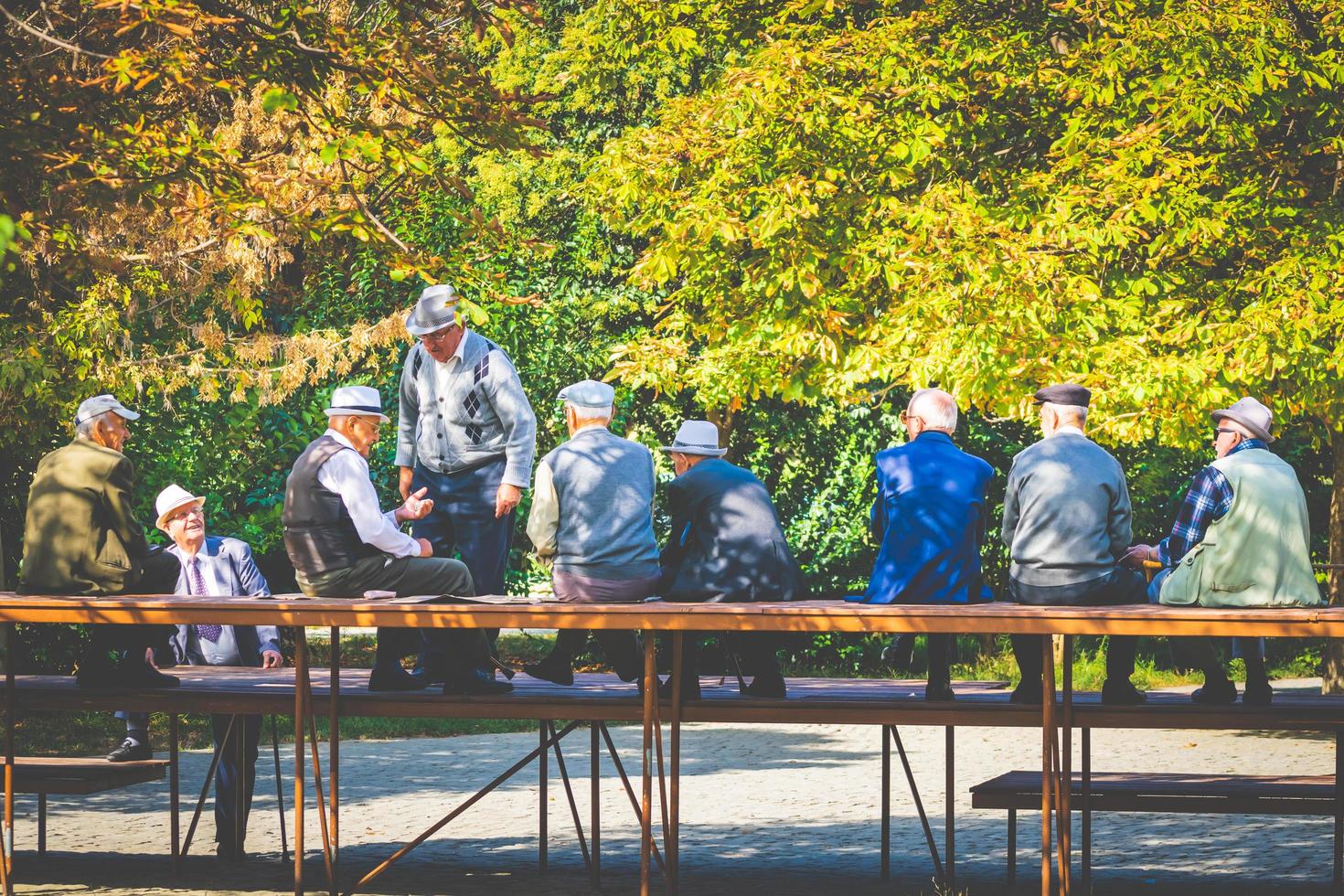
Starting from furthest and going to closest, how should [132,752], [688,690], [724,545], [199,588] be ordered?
[199,588] < [132,752] < [688,690] < [724,545]

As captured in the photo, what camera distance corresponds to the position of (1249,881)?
951 cm

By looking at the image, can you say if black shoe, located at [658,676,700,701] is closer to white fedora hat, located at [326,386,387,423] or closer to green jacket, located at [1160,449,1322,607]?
white fedora hat, located at [326,386,387,423]

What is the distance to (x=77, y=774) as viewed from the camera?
9.29 metres

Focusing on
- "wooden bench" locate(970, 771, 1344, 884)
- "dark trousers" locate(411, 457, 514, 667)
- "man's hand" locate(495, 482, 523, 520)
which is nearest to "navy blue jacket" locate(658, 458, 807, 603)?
"man's hand" locate(495, 482, 523, 520)

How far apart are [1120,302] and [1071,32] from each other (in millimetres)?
3603

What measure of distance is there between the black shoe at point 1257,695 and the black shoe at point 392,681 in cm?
402

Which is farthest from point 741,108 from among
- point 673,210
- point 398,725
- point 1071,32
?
point 398,725

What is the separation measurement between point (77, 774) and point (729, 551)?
371 cm

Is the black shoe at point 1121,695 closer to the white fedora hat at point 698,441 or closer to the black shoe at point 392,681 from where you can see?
the white fedora hat at point 698,441

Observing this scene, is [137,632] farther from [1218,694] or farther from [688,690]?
[1218,694]

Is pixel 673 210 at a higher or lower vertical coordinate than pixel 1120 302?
higher

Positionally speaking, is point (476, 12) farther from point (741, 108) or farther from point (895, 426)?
point (895, 426)

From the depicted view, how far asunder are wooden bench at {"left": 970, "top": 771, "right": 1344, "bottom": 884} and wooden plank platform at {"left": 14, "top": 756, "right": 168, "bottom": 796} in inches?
176

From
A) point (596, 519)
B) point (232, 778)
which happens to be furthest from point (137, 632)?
point (596, 519)
